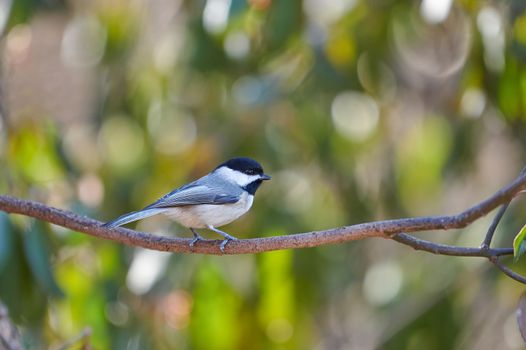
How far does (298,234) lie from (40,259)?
145cm

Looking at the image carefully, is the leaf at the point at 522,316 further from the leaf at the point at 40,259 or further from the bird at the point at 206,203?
the leaf at the point at 40,259

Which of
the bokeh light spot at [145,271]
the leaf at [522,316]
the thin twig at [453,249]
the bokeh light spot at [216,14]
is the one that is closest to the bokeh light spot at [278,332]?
the bokeh light spot at [145,271]

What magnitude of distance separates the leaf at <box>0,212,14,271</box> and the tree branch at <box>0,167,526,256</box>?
Result: 87 cm

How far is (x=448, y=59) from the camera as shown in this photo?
18.8ft

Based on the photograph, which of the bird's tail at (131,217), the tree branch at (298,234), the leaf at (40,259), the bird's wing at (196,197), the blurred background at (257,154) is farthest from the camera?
the blurred background at (257,154)

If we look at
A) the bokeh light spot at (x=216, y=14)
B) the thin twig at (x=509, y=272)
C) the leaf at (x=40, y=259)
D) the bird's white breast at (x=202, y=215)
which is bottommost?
the leaf at (x=40, y=259)

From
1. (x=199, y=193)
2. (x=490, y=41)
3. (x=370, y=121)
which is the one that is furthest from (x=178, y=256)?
(x=490, y=41)

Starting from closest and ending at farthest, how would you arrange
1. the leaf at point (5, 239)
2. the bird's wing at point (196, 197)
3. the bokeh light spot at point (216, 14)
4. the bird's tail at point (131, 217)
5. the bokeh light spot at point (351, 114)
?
the bird's tail at point (131, 217) → the bird's wing at point (196, 197) → the leaf at point (5, 239) → the bokeh light spot at point (216, 14) → the bokeh light spot at point (351, 114)

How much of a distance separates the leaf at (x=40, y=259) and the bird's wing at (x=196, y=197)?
0.61 m

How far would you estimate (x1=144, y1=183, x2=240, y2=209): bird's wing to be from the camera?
288 centimetres

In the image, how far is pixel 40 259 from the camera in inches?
127

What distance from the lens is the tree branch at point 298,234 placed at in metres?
1.74

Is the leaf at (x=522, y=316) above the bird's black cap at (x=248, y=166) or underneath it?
above

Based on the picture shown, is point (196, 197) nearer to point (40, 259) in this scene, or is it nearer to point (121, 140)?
point (40, 259)
